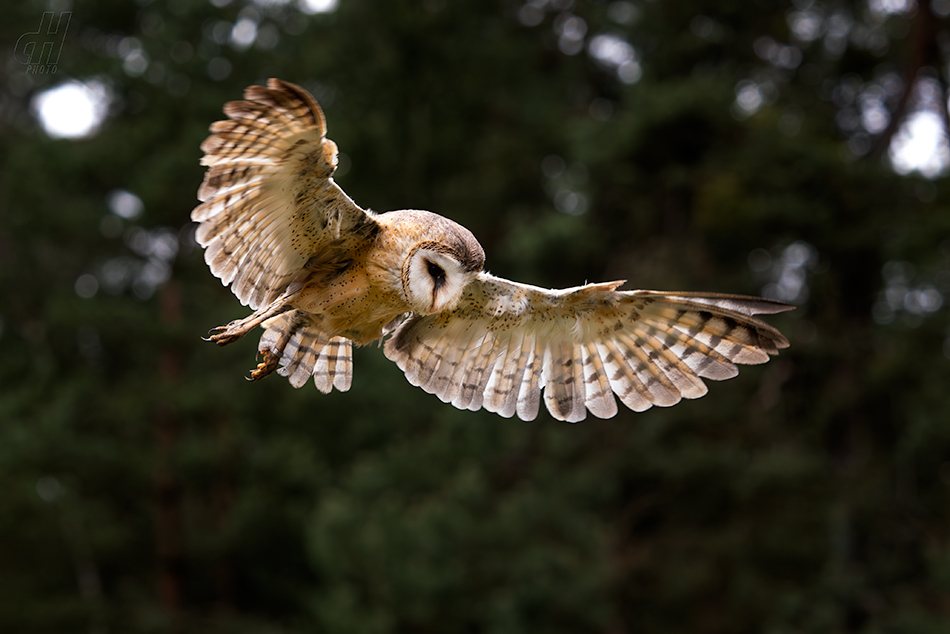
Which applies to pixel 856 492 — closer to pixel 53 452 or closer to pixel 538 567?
pixel 538 567

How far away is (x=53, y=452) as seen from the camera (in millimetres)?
10469

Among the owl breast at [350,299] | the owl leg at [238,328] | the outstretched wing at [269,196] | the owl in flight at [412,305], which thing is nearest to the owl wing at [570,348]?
the owl in flight at [412,305]

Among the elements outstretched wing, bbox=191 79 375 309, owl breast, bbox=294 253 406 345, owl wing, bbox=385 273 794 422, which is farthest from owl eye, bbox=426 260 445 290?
owl wing, bbox=385 273 794 422

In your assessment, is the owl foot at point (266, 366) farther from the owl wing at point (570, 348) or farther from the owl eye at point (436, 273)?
the owl eye at point (436, 273)

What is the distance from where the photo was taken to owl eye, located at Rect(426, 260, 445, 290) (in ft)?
9.42

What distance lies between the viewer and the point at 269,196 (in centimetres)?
283

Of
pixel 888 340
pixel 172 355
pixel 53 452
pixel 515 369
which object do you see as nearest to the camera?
pixel 515 369

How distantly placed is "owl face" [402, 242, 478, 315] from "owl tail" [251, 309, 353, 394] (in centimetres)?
56

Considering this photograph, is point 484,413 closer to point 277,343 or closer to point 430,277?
point 277,343

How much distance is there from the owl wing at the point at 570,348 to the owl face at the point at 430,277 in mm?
423

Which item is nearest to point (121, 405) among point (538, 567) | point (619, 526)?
point (538, 567)

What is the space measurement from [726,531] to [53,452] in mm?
8269

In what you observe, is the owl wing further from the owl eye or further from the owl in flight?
the owl eye

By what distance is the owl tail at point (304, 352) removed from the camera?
3.28 meters
